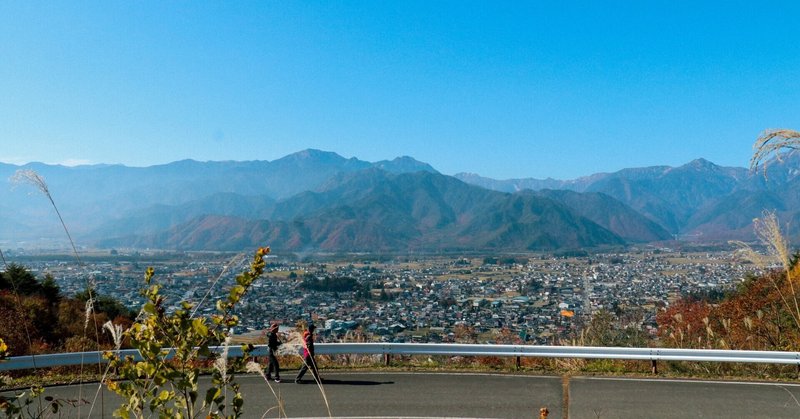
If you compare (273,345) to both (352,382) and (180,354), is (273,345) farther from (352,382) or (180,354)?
(180,354)

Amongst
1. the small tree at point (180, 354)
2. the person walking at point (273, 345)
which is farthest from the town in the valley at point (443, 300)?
the small tree at point (180, 354)

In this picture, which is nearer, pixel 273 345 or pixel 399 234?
pixel 273 345

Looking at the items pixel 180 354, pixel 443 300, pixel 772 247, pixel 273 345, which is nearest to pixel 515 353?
pixel 273 345

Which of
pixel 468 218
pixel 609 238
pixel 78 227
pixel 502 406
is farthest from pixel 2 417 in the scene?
pixel 78 227

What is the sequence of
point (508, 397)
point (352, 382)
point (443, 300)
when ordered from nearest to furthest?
point (508, 397) → point (352, 382) → point (443, 300)

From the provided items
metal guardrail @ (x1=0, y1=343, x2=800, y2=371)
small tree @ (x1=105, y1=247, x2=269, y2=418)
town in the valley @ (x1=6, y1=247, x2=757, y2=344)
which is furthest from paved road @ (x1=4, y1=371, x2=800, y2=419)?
small tree @ (x1=105, y1=247, x2=269, y2=418)
